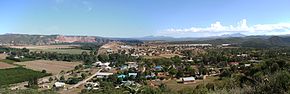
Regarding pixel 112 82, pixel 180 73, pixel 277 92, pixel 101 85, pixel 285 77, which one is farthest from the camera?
pixel 180 73


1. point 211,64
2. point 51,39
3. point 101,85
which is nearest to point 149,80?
point 101,85

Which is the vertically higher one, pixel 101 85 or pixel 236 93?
pixel 236 93

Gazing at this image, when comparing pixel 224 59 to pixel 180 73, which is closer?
pixel 180 73

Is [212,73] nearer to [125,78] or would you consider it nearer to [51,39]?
[125,78]

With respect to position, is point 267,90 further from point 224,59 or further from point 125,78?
point 224,59

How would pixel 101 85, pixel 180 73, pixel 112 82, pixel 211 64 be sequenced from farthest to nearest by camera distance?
pixel 211 64
pixel 180 73
pixel 112 82
pixel 101 85

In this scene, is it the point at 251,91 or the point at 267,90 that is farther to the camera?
the point at 251,91

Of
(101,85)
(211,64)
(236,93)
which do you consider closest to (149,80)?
(101,85)
